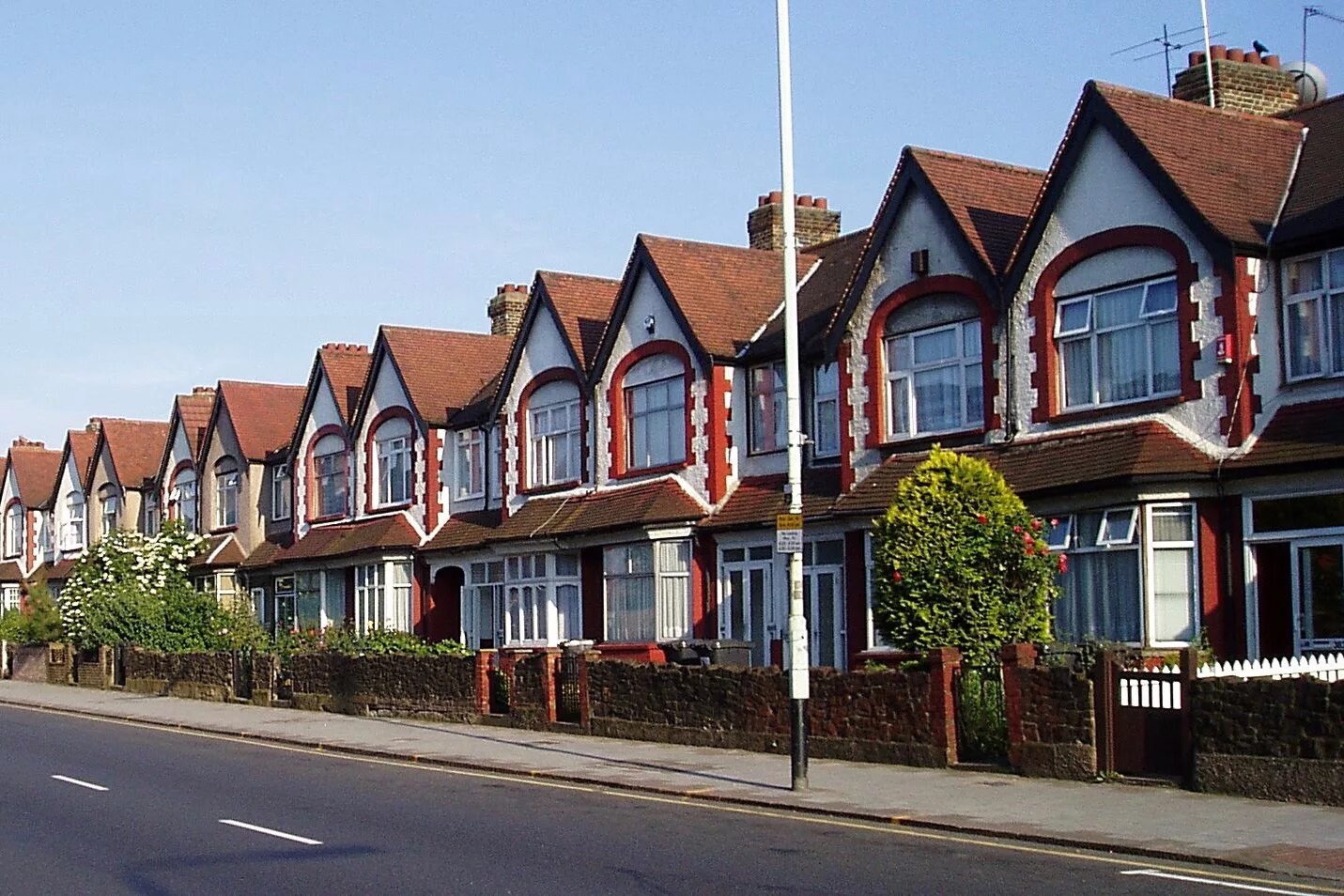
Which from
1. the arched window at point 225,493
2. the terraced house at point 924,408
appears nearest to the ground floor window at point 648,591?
the terraced house at point 924,408

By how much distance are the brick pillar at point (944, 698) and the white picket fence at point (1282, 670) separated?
9.83ft

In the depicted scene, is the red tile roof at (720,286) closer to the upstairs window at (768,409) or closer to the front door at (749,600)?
the upstairs window at (768,409)

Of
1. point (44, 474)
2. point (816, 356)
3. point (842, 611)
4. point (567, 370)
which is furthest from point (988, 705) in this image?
point (44, 474)

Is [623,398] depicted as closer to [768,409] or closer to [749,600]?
[768,409]

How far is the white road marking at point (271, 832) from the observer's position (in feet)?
50.4

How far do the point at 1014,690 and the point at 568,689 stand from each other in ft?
33.1

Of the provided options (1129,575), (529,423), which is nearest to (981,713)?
(1129,575)

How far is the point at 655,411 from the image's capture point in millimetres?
34562

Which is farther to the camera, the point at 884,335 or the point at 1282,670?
the point at 884,335

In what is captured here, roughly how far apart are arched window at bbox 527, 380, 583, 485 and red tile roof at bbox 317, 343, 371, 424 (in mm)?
9195

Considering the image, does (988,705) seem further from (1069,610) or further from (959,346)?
(959,346)

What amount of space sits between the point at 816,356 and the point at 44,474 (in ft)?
166

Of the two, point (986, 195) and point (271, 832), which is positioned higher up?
point (986, 195)

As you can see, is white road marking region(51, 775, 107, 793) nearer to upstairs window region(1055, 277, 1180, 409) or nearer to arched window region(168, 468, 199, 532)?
upstairs window region(1055, 277, 1180, 409)
